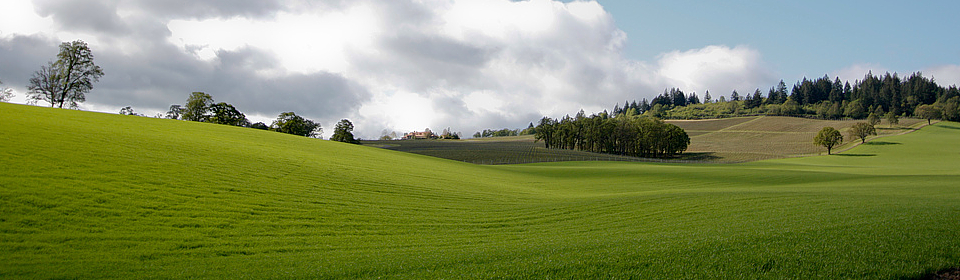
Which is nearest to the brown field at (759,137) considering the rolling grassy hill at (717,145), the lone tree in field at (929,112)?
the rolling grassy hill at (717,145)

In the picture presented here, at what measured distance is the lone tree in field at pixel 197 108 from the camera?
78.2m

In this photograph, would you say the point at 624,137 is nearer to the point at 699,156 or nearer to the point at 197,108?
the point at 699,156

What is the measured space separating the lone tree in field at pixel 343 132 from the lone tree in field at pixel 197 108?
24389 mm

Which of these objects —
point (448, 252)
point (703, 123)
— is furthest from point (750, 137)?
point (448, 252)

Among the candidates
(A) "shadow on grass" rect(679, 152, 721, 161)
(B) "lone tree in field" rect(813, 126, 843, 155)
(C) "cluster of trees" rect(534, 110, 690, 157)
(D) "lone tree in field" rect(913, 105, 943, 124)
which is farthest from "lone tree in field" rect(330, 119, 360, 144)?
(D) "lone tree in field" rect(913, 105, 943, 124)

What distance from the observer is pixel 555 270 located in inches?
295

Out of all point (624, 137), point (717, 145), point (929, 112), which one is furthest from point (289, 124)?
point (929, 112)

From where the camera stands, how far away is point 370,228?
1244 cm

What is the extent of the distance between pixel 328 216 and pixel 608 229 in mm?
8301

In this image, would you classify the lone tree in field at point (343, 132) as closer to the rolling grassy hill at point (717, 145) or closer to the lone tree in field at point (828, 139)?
the rolling grassy hill at point (717, 145)

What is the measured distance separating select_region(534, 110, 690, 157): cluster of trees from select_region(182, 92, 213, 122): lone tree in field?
85.8 metres

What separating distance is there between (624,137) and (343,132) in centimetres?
6952

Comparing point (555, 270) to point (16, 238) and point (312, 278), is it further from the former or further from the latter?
point (16, 238)

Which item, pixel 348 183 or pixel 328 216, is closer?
pixel 328 216
